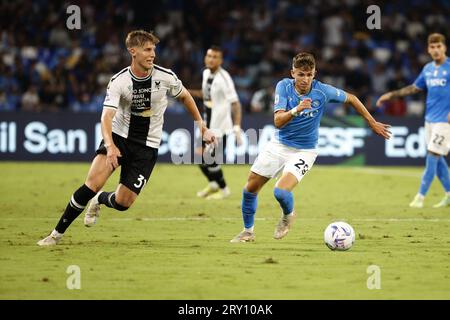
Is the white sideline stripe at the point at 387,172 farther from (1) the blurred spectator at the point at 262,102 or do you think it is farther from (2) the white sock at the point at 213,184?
(2) the white sock at the point at 213,184

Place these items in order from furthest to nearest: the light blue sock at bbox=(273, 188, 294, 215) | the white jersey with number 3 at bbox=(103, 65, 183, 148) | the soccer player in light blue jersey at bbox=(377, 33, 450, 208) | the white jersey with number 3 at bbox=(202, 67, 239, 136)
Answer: the white jersey with number 3 at bbox=(202, 67, 239, 136) → the soccer player in light blue jersey at bbox=(377, 33, 450, 208) → the light blue sock at bbox=(273, 188, 294, 215) → the white jersey with number 3 at bbox=(103, 65, 183, 148)

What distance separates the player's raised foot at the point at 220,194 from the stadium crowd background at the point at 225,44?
309 inches

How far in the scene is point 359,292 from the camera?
7367 mm

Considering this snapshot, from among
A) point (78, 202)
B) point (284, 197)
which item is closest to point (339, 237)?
point (284, 197)

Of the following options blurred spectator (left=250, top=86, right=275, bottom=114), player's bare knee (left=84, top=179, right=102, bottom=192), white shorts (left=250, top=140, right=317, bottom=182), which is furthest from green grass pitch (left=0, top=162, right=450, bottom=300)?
blurred spectator (left=250, top=86, right=275, bottom=114)

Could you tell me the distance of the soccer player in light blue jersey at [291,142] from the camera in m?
9.86

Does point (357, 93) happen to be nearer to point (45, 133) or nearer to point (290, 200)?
point (45, 133)

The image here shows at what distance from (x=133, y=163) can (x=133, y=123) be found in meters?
0.45

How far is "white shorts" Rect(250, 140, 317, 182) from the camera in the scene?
1005 cm

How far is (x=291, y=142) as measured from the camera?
1020cm

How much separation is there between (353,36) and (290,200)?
18137 millimetres

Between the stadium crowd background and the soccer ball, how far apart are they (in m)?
14.1

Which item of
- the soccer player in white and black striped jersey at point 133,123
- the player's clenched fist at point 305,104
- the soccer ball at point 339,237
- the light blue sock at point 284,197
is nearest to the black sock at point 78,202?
the soccer player in white and black striped jersey at point 133,123

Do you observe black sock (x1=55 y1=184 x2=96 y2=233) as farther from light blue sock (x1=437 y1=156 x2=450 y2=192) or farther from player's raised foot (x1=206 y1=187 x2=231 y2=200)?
light blue sock (x1=437 y1=156 x2=450 y2=192)
